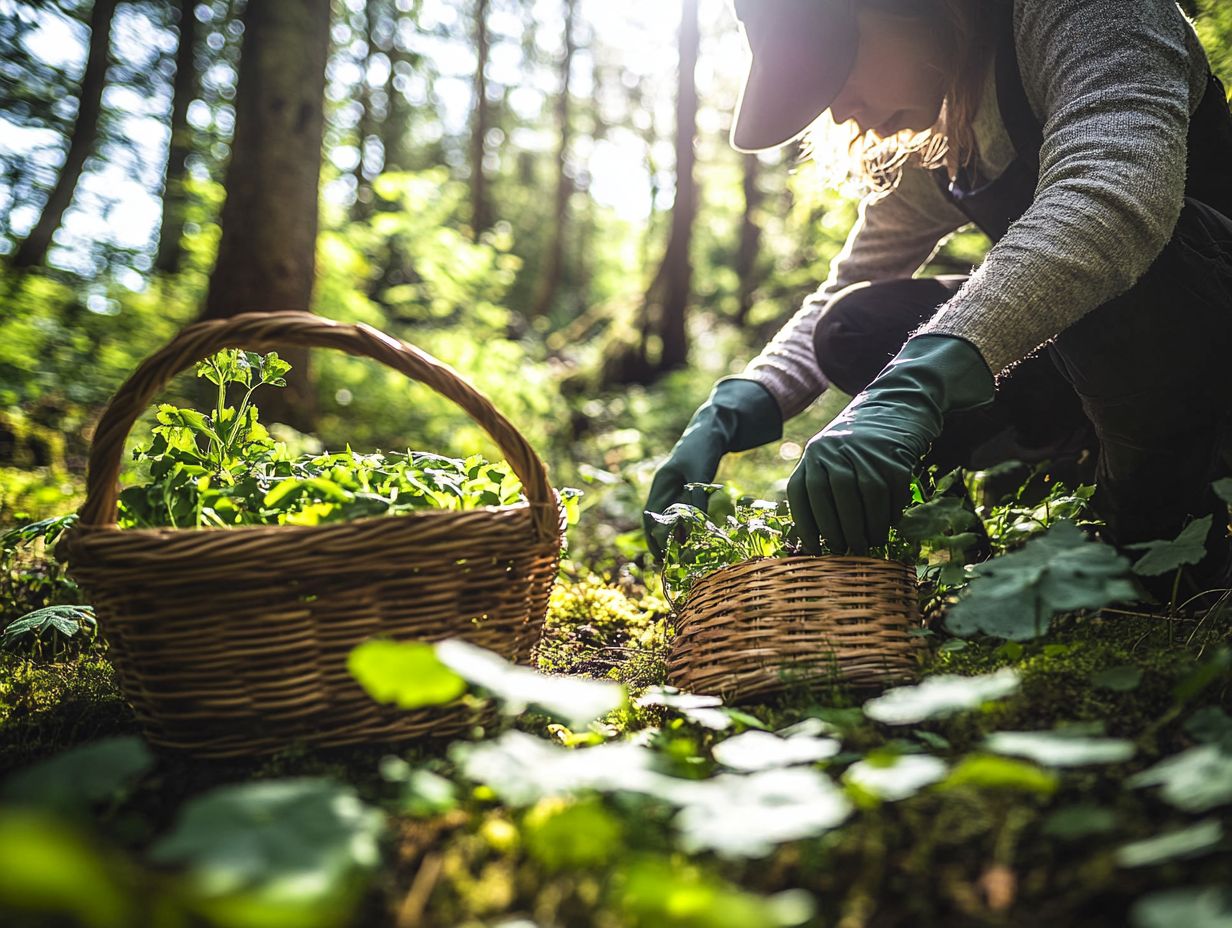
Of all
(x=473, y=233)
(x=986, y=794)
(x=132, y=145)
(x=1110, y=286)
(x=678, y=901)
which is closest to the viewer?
(x=678, y=901)

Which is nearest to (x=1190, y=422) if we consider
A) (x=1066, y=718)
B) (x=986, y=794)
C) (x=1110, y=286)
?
(x=1110, y=286)

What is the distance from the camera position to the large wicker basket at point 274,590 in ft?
3.01

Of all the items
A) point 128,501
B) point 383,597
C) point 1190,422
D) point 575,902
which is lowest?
point 575,902

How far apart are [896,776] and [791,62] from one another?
1631 millimetres

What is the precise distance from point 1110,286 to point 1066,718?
82 cm

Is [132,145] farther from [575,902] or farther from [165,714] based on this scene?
[575,902]

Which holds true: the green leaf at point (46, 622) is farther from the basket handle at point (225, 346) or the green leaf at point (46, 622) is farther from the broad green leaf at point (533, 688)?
the broad green leaf at point (533, 688)

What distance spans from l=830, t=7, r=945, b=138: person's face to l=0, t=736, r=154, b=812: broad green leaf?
189cm

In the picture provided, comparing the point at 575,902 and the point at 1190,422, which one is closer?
the point at 575,902

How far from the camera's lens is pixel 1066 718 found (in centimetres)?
99

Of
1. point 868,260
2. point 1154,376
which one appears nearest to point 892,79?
point 868,260

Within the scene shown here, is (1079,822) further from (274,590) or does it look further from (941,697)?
(274,590)

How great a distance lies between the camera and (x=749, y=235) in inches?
418

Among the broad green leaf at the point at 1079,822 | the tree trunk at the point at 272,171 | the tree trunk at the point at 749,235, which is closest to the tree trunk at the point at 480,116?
the tree trunk at the point at 749,235
